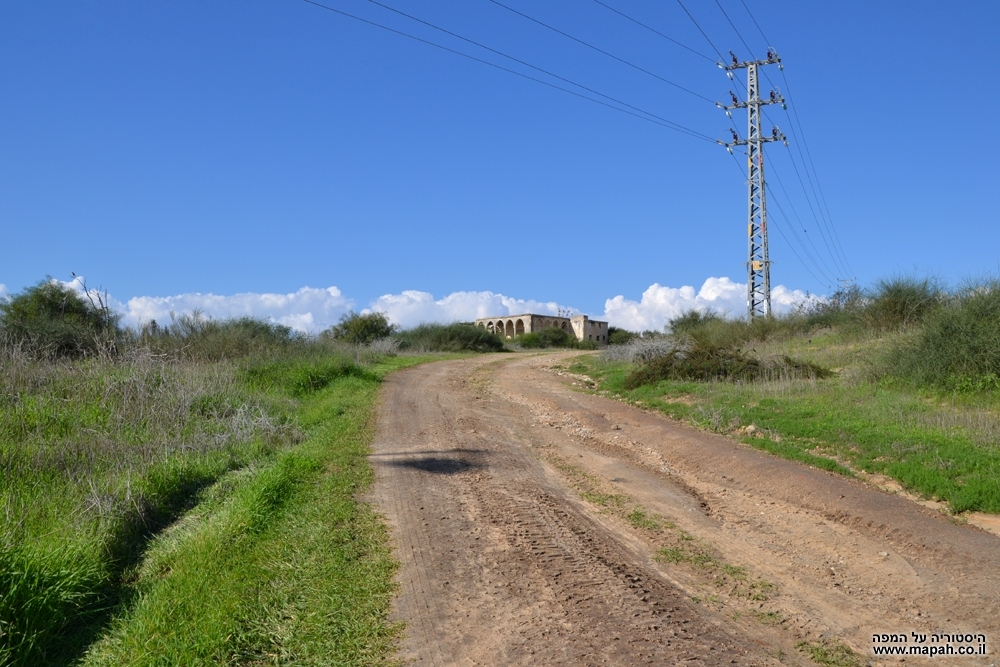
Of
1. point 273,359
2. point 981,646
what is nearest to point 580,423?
point 981,646

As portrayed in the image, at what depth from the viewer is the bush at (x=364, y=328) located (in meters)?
43.2

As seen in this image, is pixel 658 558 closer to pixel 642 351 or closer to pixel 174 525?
pixel 174 525

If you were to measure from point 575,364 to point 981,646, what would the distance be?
21.2 m

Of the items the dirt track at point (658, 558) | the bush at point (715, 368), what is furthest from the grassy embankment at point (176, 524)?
the bush at point (715, 368)

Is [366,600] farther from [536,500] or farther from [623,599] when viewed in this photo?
[536,500]

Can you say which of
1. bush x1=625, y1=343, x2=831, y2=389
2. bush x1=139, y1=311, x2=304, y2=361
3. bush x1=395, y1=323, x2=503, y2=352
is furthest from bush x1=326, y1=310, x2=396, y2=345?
bush x1=625, y1=343, x2=831, y2=389

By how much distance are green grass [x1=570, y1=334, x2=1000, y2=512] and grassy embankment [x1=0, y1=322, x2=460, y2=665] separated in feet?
19.6

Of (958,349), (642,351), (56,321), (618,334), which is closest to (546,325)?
(618,334)

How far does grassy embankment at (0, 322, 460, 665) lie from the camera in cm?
496

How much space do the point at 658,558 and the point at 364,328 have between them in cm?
3929

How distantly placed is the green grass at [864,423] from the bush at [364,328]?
91.9 feet

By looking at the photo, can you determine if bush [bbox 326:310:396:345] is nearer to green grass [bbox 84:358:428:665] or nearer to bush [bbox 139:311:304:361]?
bush [bbox 139:311:304:361]

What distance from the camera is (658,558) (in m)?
6.22

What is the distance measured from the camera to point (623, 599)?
17.2ft
